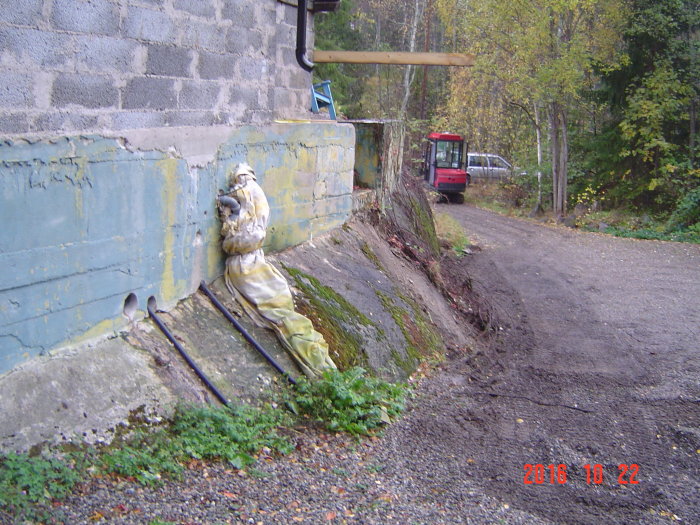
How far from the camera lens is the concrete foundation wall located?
4320 millimetres

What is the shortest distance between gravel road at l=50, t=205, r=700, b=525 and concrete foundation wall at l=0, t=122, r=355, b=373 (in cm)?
123

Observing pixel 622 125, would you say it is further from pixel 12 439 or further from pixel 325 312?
pixel 12 439

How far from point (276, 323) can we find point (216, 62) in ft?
7.66

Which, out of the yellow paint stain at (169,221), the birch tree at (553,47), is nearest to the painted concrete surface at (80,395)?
the yellow paint stain at (169,221)

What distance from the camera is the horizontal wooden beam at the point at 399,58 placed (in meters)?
9.78

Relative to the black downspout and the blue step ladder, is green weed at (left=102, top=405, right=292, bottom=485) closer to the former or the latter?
the black downspout

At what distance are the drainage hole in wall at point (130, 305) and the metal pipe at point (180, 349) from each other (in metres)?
0.15

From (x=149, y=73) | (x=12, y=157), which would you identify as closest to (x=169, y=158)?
(x=149, y=73)

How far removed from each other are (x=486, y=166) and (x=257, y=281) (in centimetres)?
2807

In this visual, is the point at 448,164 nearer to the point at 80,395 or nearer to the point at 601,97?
the point at 601,97

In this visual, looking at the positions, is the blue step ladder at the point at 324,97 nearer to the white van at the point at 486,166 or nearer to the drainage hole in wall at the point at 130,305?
the drainage hole in wall at the point at 130,305

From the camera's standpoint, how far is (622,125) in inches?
895

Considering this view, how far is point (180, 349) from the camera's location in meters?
5.40
